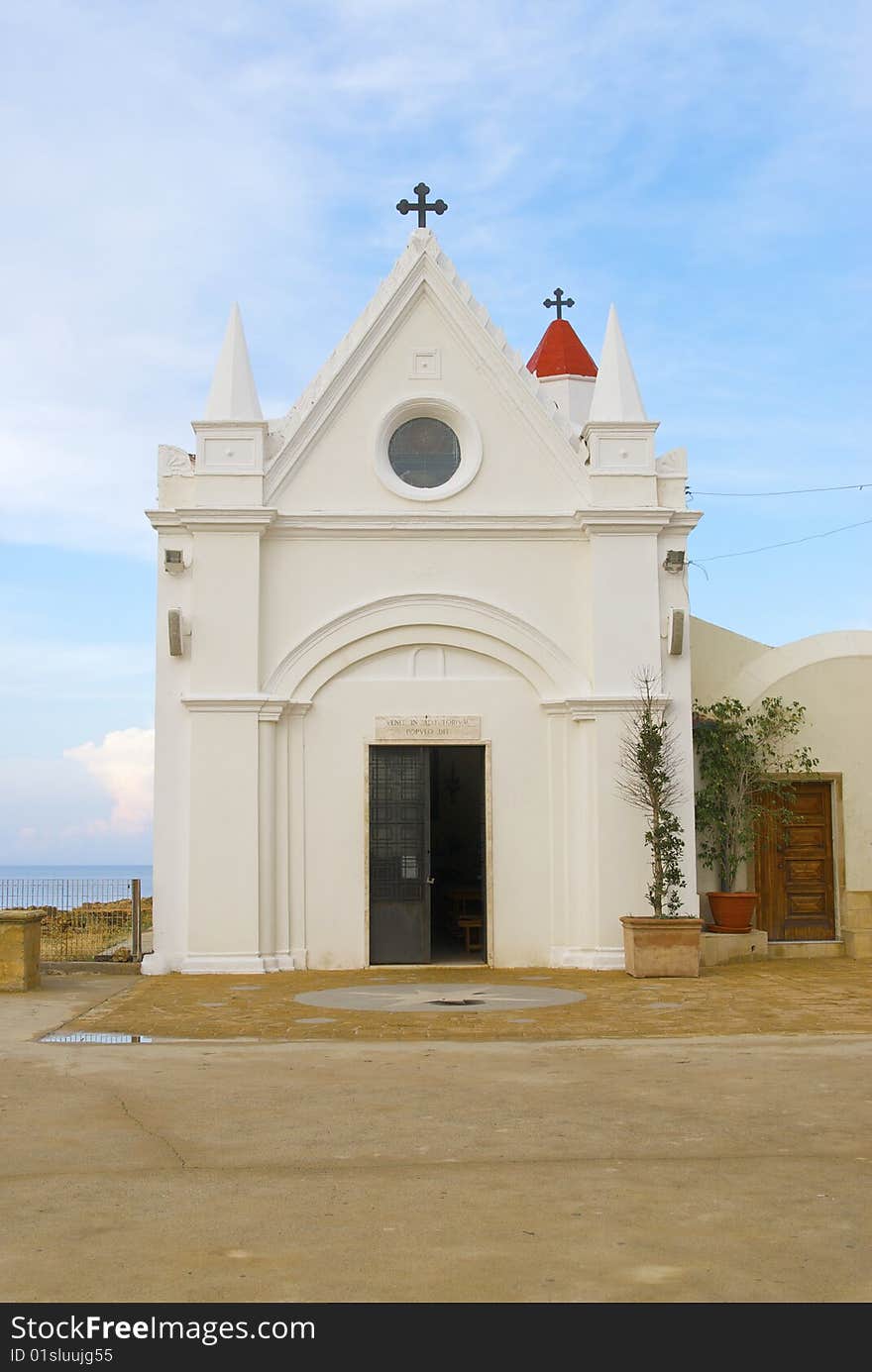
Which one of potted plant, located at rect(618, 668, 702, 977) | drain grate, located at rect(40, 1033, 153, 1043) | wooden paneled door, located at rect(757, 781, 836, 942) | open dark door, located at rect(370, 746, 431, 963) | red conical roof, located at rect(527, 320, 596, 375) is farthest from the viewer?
red conical roof, located at rect(527, 320, 596, 375)

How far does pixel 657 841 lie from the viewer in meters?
15.2

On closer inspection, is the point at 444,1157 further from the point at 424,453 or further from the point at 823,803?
the point at 823,803

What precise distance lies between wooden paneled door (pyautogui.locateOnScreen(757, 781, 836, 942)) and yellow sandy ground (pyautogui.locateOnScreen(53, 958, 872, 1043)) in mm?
2243

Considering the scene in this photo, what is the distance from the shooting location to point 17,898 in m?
18.4

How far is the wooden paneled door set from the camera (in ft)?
59.5

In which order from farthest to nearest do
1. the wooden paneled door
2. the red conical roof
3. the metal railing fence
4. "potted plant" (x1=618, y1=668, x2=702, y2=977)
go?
the red conical roof
the wooden paneled door
the metal railing fence
"potted plant" (x1=618, y1=668, x2=702, y2=977)

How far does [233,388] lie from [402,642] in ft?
12.2

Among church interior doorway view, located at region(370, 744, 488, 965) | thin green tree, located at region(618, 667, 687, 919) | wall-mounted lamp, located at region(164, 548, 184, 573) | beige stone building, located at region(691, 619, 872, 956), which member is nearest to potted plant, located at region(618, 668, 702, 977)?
thin green tree, located at region(618, 667, 687, 919)

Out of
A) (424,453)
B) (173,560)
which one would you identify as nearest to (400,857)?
(173,560)

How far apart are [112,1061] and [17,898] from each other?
30.9 feet

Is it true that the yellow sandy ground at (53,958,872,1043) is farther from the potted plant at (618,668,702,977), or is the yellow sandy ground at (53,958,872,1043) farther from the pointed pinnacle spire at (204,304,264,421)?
the pointed pinnacle spire at (204,304,264,421)

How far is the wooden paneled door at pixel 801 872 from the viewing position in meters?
18.1

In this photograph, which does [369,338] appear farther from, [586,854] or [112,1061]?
[112,1061]
